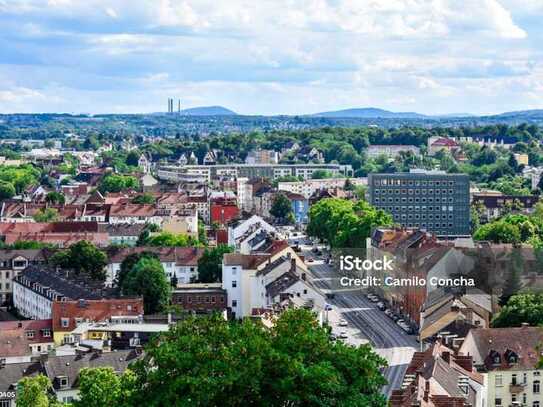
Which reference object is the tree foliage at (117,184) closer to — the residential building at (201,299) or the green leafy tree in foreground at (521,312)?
the residential building at (201,299)

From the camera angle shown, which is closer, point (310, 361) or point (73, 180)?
point (310, 361)

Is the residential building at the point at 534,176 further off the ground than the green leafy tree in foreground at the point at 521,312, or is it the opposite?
the green leafy tree in foreground at the point at 521,312

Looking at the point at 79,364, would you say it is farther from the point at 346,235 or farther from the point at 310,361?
the point at 346,235

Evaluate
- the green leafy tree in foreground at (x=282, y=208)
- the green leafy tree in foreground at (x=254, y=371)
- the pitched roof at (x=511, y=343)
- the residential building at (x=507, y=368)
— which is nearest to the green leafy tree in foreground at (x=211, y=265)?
the pitched roof at (x=511, y=343)

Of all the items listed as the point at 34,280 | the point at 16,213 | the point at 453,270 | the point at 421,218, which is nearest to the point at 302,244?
the point at 421,218

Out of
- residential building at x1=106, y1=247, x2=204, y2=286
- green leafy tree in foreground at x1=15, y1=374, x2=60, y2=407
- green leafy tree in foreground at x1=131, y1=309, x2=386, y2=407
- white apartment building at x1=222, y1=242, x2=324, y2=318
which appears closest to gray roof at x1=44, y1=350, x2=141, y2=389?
green leafy tree in foreground at x1=15, y1=374, x2=60, y2=407
